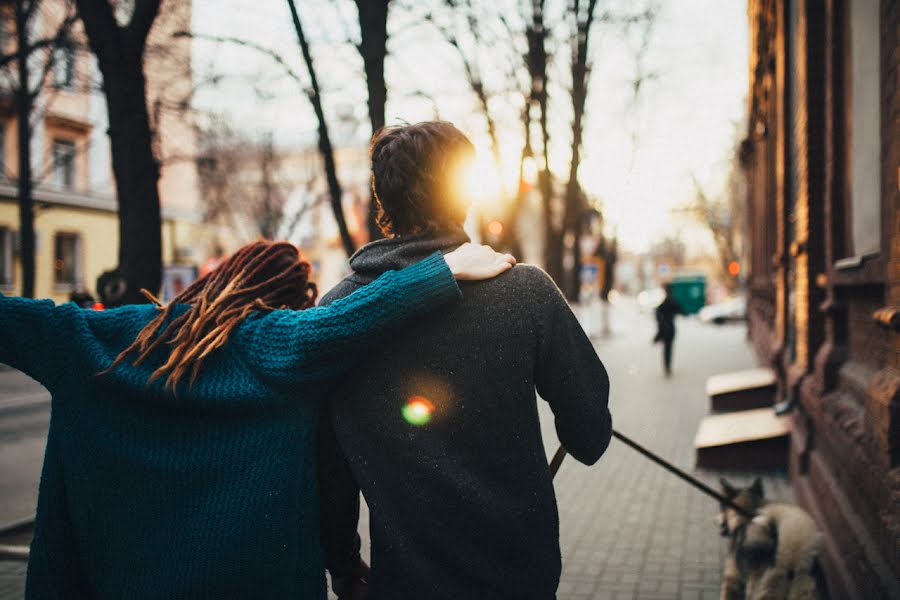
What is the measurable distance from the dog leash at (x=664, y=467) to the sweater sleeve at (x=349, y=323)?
1.97 ft

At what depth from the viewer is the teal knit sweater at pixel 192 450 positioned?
1.86m

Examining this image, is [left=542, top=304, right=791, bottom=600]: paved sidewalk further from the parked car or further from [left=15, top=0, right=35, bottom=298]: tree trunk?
the parked car

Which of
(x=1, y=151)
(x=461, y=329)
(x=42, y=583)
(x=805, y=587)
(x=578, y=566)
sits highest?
(x=1, y=151)

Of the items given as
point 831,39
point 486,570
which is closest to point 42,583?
point 486,570

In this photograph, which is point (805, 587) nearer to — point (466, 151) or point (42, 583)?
point (466, 151)

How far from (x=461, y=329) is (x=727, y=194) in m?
58.9

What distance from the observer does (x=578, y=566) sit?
5.25 m

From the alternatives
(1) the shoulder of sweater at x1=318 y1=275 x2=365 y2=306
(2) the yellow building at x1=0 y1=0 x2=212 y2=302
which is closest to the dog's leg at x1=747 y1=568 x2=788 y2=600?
(1) the shoulder of sweater at x1=318 y1=275 x2=365 y2=306

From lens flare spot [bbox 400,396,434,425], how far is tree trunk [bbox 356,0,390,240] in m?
5.41

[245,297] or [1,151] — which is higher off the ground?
[1,151]

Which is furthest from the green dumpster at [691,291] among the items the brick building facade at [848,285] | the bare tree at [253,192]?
the brick building facade at [848,285]

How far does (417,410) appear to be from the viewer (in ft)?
6.16

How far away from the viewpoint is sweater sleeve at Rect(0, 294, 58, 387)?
1948 millimetres

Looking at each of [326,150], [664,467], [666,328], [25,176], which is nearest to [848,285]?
[664,467]
